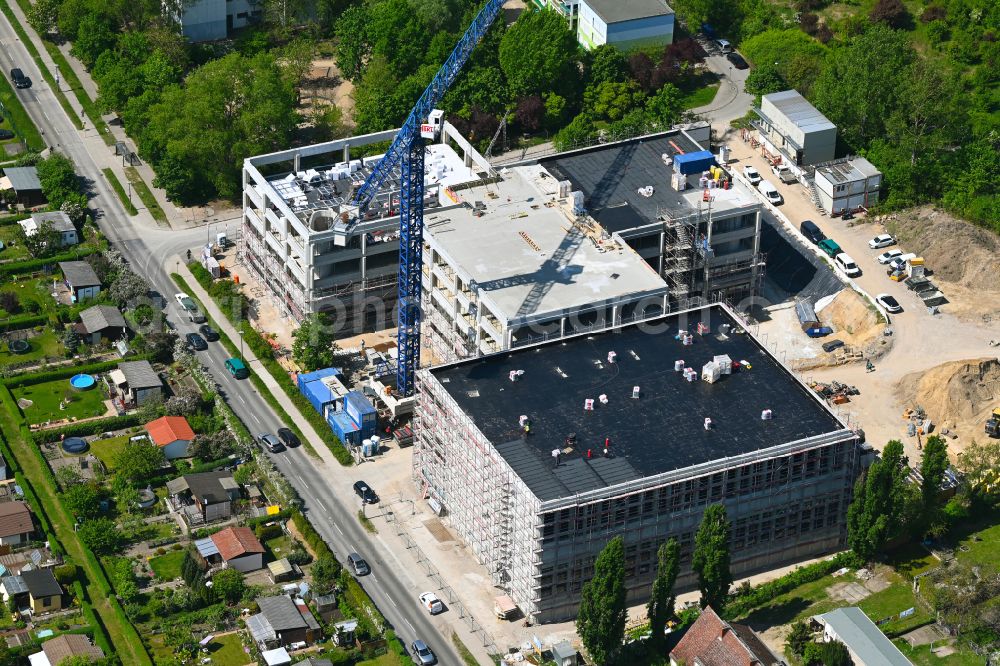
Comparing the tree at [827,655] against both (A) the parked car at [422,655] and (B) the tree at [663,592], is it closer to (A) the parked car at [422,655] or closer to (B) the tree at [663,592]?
(B) the tree at [663,592]

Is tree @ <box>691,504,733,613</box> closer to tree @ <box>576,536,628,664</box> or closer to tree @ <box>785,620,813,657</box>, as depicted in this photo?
tree @ <box>785,620,813,657</box>

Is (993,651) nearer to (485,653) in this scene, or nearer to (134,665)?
(485,653)

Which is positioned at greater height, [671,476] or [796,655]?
[671,476]

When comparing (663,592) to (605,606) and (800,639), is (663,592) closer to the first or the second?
(605,606)

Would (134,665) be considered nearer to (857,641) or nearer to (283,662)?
(283,662)

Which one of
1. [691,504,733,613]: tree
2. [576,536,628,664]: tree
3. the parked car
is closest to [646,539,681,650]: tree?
[691,504,733,613]: tree

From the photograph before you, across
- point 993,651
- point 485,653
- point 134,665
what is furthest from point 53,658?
point 993,651
